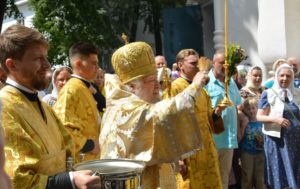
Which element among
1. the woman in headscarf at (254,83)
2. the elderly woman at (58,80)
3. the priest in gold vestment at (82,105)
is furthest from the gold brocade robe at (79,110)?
the woman in headscarf at (254,83)

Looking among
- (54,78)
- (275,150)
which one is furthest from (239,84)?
(54,78)

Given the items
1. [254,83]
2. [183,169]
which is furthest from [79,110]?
[254,83]

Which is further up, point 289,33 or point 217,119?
point 289,33

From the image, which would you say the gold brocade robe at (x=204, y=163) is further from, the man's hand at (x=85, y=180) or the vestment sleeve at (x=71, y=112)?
the man's hand at (x=85, y=180)

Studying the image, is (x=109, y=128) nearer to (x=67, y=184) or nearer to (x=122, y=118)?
(x=122, y=118)

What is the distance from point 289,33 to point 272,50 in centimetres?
42

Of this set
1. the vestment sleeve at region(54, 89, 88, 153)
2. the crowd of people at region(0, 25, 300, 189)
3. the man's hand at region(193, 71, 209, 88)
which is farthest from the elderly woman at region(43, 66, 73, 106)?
the man's hand at region(193, 71, 209, 88)

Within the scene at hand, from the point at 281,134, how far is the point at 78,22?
983 cm

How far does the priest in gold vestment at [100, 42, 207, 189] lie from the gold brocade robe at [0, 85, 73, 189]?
763 millimetres

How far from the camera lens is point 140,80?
4090 millimetres

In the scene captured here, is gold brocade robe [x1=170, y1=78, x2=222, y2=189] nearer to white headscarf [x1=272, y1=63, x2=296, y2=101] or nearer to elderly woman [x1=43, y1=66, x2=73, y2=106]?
elderly woman [x1=43, y1=66, x2=73, y2=106]

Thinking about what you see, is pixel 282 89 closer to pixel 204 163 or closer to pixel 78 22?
pixel 204 163

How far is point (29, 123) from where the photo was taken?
10.1ft

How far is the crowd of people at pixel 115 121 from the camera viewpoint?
9.81 feet
